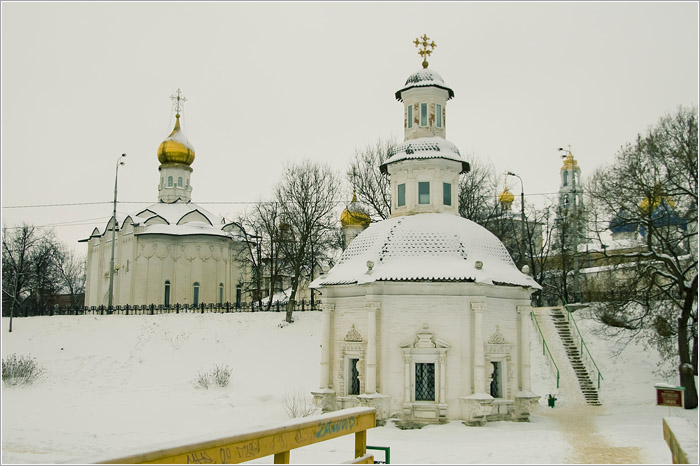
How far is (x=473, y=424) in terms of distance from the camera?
20562 millimetres

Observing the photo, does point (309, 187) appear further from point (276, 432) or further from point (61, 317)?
point (276, 432)

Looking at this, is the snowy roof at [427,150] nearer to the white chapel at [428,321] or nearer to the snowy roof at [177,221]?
the white chapel at [428,321]

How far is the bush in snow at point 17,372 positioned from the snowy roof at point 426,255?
16092mm

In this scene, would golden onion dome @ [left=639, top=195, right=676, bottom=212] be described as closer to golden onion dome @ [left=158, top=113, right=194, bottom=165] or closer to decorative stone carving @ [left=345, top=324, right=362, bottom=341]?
decorative stone carving @ [left=345, top=324, right=362, bottom=341]

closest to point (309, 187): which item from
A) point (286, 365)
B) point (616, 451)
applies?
point (286, 365)

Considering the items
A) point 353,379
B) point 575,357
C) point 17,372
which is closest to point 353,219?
point 575,357

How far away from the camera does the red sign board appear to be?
52.4 ft

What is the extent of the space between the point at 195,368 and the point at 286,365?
428cm

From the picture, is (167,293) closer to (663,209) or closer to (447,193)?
(447,193)

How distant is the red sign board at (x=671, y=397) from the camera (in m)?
16.0

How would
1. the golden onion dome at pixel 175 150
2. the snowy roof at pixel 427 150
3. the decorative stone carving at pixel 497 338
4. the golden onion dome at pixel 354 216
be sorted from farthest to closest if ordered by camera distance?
the golden onion dome at pixel 175 150
the golden onion dome at pixel 354 216
the snowy roof at pixel 427 150
the decorative stone carving at pixel 497 338

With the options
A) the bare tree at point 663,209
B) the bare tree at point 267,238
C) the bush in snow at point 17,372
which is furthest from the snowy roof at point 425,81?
the bush in snow at point 17,372

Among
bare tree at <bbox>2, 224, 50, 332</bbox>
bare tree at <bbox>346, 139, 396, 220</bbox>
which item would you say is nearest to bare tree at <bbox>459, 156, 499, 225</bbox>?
bare tree at <bbox>346, 139, 396, 220</bbox>

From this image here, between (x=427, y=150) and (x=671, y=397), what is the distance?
1185cm
